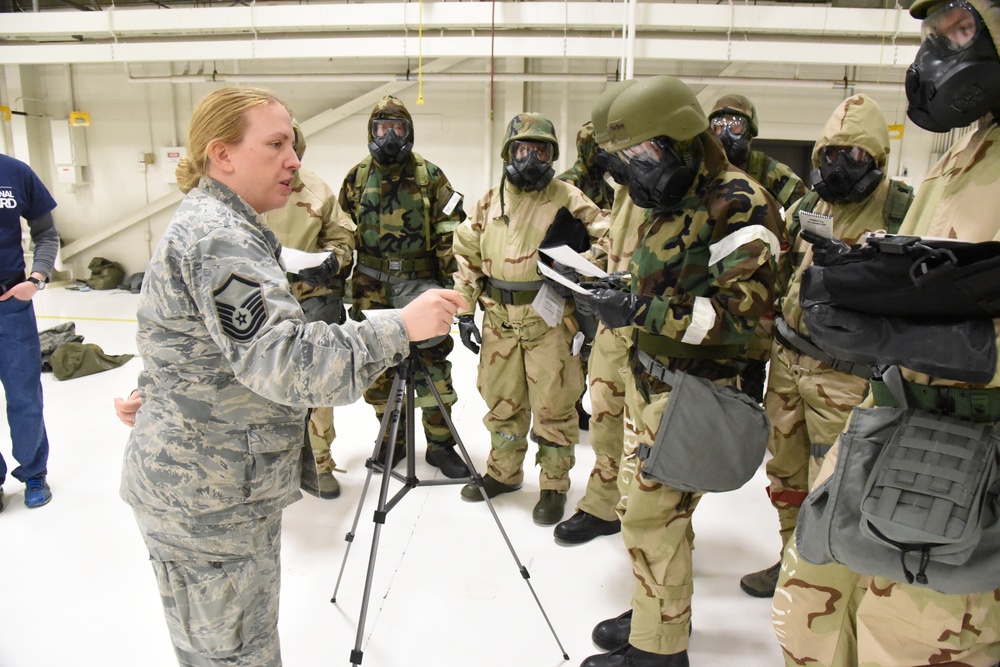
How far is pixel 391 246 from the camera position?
11.0 ft

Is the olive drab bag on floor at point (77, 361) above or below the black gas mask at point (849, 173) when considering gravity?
below

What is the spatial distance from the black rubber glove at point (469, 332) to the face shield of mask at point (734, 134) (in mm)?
1704

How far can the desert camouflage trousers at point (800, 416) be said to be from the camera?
7.28 feet

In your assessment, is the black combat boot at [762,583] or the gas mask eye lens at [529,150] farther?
the gas mask eye lens at [529,150]

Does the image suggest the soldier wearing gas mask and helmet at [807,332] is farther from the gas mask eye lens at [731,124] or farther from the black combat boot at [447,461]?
the black combat boot at [447,461]

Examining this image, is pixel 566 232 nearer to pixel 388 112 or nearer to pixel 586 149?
pixel 388 112

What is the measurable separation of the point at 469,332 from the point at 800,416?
1.43 metres

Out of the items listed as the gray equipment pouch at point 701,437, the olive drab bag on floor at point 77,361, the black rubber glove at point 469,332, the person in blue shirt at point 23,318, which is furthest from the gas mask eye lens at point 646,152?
the olive drab bag on floor at point 77,361

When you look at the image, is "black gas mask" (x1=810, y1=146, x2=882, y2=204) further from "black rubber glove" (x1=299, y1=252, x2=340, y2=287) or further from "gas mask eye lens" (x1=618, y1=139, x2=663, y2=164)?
"black rubber glove" (x1=299, y1=252, x2=340, y2=287)

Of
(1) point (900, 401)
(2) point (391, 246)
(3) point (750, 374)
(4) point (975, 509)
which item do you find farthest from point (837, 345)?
(2) point (391, 246)

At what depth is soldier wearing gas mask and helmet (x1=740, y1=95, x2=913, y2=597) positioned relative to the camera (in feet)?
7.35

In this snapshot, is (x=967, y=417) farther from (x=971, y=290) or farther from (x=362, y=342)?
(x=362, y=342)

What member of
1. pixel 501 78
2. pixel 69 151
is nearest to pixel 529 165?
pixel 501 78

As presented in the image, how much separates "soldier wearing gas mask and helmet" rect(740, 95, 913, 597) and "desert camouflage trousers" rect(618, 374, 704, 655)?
657 millimetres
